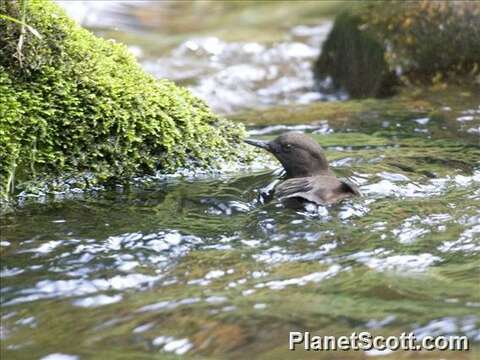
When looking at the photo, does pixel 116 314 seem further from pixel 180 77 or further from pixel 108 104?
pixel 180 77

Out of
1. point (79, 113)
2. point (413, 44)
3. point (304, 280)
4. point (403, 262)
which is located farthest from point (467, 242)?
point (413, 44)

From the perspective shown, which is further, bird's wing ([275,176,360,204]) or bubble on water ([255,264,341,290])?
bird's wing ([275,176,360,204])

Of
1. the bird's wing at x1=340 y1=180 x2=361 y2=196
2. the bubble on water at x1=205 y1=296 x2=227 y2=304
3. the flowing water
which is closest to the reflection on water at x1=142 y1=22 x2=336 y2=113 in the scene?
the flowing water

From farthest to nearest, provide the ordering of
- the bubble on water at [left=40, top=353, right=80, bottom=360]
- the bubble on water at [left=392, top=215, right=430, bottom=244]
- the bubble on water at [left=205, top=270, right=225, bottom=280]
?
the bubble on water at [left=392, top=215, right=430, bottom=244]
the bubble on water at [left=205, top=270, right=225, bottom=280]
the bubble on water at [left=40, top=353, right=80, bottom=360]

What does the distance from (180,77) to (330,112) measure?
348cm

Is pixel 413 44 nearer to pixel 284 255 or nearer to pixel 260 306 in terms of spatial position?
pixel 284 255

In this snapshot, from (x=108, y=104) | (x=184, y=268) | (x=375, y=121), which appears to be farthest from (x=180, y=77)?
(x=184, y=268)

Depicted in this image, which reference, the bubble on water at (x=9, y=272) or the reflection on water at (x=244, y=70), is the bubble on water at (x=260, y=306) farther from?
the reflection on water at (x=244, y=70)

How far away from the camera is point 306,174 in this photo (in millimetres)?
5555

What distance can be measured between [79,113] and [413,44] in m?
5.83

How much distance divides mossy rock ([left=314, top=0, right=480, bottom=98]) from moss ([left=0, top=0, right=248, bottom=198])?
15.1ft

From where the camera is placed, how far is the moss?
493 centimetres

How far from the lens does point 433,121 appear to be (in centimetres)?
764

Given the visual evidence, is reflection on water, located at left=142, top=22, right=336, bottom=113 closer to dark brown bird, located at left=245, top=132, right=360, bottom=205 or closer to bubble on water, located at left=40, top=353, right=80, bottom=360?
dark brown bird, located at left=245, top=132, right=360, bottom=205
